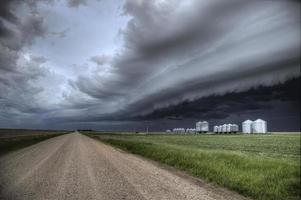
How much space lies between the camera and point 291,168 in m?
17.3

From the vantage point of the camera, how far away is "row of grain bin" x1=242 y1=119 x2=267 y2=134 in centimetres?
16750

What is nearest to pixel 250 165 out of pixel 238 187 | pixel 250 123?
pixel 238 187

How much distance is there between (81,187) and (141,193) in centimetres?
258

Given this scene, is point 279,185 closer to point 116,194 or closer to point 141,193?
point 141,193

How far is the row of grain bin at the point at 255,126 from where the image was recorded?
167500 mm

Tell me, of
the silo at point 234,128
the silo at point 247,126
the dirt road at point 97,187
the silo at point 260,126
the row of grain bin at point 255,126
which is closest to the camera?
the dirt road at point 97,187

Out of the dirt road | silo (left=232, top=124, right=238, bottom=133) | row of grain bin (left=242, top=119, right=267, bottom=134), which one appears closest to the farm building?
silo (left=232, top=124, right=238, bottom=133)

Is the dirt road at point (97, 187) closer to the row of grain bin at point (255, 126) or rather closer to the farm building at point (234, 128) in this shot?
the row of grain bin at point (255, 126)

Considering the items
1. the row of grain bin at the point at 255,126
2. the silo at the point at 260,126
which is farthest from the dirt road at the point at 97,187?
the row of grain bin at the point at 255,126

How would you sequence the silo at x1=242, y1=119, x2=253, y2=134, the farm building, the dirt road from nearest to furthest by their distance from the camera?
the dirt road < the silo at x1=242, y1=119, x2=253, y2=134 < the farm building

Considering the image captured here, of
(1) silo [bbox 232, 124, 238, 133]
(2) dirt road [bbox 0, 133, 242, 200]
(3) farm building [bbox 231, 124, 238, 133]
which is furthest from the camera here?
(1) silo [bbox 232, 124, 238, 133]

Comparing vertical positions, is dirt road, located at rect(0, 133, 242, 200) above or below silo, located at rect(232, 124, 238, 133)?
above

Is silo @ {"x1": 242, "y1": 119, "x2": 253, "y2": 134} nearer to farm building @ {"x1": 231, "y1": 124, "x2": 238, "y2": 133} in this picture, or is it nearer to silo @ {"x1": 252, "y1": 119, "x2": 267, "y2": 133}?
silo @ {"x1": 252, "y1": 119, "x2": 267, "y2": 133}

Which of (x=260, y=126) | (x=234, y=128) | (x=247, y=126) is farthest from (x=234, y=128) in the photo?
(x=260, y=126)
